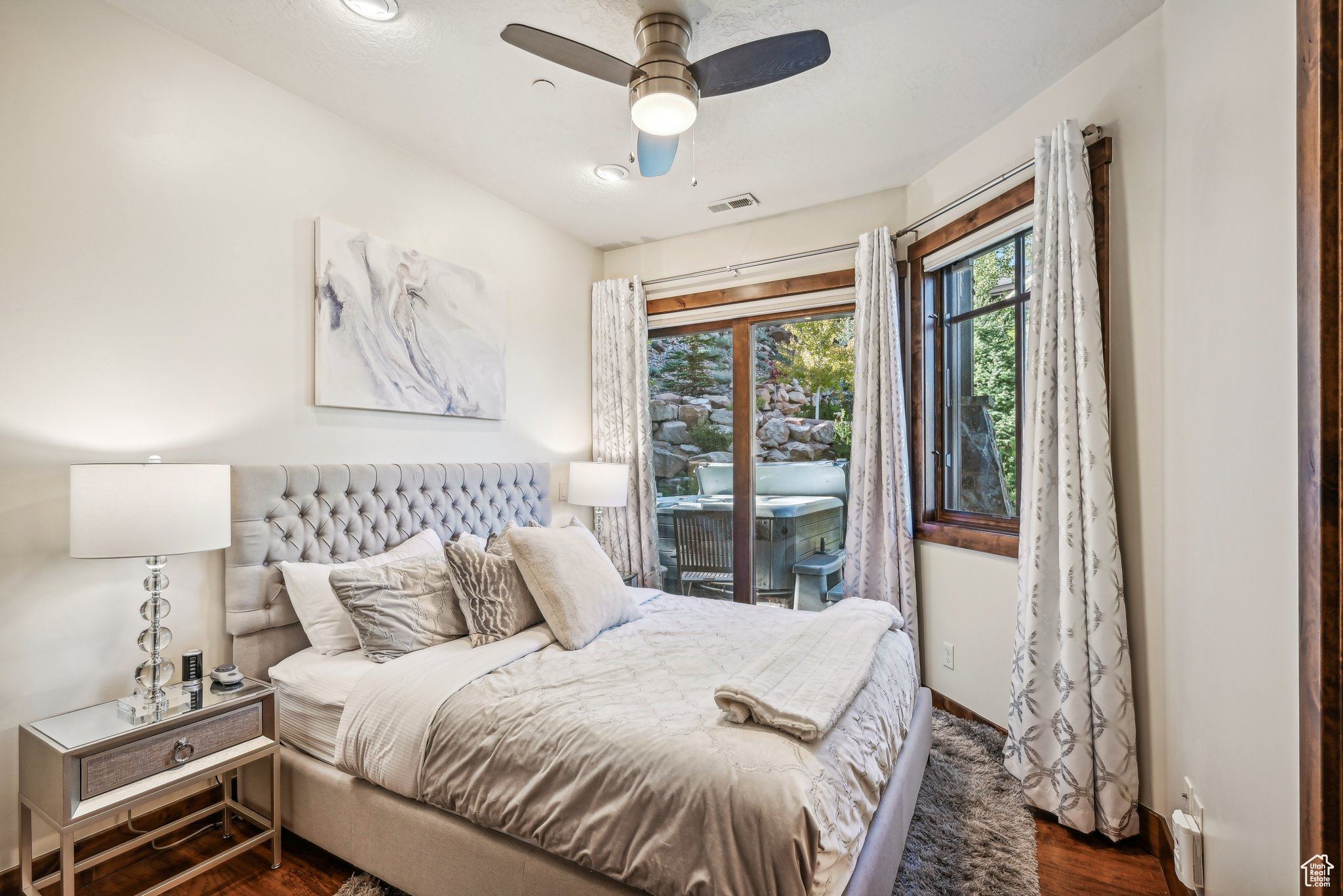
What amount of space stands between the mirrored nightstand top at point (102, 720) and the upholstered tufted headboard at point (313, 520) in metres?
0.30

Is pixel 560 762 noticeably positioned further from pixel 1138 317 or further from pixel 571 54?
pixel 1138 317

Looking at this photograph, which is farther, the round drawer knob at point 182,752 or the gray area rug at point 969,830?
the gray area rug at point 969,830

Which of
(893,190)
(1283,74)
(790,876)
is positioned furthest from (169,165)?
(893,190)

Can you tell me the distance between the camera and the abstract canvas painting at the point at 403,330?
8.44 ft

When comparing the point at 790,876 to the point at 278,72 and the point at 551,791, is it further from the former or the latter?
the point at 278,72

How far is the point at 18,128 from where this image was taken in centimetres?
179

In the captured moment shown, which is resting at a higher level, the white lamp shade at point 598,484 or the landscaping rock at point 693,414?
the landscaping rock at point 693,414

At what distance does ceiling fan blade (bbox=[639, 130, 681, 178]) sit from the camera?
7.18 ft

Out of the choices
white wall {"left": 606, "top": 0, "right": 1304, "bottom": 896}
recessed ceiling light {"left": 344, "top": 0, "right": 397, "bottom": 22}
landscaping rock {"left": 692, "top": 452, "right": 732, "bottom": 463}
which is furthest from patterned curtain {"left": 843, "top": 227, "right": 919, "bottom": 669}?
recessed ceiling light {"left": 344, "top": 0, "right": 397, "bottom": 22}

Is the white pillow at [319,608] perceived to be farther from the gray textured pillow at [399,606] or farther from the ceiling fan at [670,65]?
the ceiling fan at [670,65]

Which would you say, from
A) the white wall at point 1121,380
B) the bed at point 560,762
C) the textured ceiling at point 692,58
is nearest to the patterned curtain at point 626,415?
the textured ceiling at point 692,58

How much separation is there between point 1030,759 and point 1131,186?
6.88 ft

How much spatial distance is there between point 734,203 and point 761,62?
1.75 m

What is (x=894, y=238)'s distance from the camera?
11.1 ft
